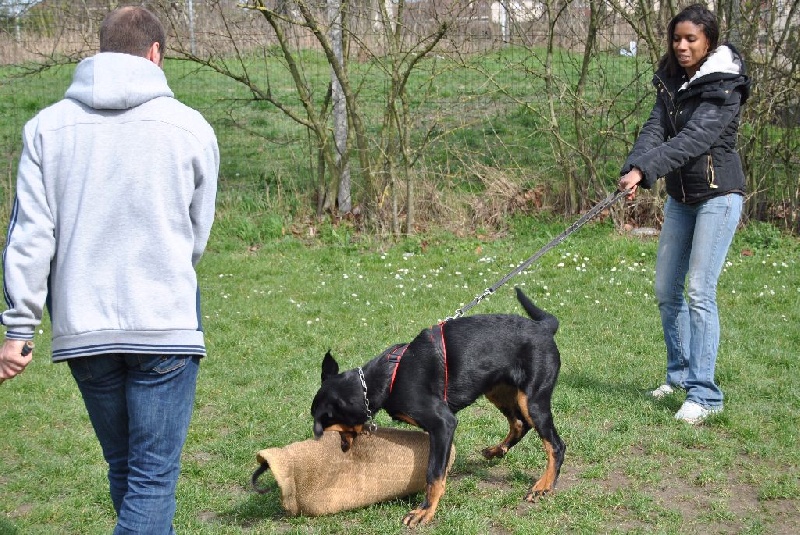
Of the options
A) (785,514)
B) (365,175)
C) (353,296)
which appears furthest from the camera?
(365,175)

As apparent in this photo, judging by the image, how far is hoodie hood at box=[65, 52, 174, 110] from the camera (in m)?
2.65

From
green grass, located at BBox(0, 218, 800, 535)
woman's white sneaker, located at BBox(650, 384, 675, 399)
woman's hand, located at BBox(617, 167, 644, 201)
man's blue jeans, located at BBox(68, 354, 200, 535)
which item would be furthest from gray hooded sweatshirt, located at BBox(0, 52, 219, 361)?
woman's white sneaker, located at BBox(650, 384, 675, 399)

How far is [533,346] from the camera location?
14.2ft

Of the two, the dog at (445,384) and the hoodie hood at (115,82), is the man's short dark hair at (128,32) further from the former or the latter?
the dog at (445,384)

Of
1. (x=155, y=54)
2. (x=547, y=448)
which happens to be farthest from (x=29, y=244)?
(x=547, y=448)

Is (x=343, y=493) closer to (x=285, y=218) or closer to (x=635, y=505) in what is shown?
(x=635, y=505)

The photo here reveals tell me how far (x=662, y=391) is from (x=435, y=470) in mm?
2078

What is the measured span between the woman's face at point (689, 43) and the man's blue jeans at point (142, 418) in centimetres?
331

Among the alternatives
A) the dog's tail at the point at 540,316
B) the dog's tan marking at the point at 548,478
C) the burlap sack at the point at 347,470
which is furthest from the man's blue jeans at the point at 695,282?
the burlap sack at the point at 347,470

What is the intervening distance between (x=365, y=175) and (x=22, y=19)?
15.1 feet

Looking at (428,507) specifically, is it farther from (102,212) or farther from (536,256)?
(102,212)

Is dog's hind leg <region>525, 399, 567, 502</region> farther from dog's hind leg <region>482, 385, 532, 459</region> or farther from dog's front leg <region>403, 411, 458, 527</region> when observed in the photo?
dog's front leg <region>403, 411, 458, 527</region>

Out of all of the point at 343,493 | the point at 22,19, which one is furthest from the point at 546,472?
the point at 22,19

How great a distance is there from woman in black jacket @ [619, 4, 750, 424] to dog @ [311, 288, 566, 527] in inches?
42.4
